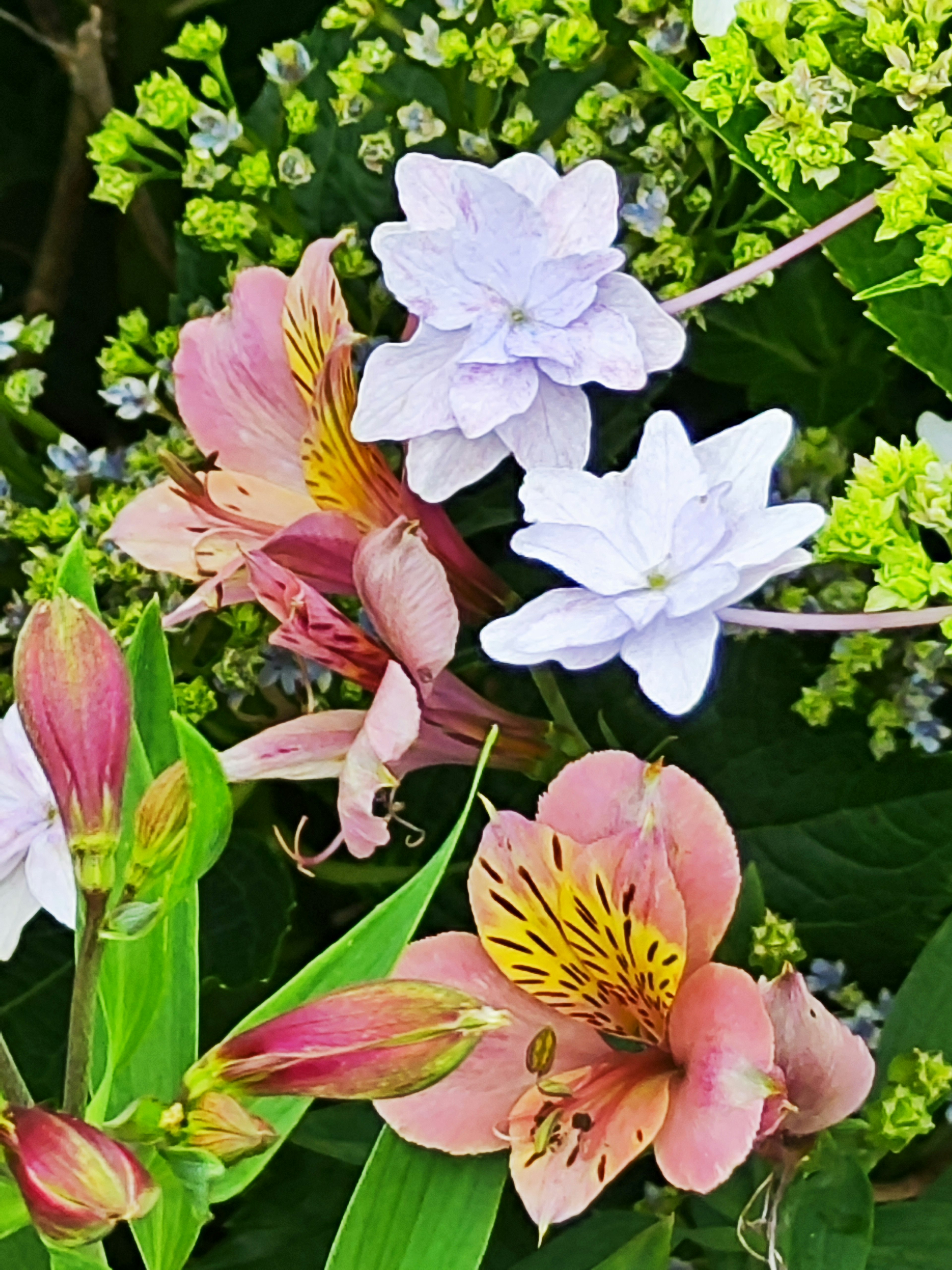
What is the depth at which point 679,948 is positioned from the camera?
0.34m

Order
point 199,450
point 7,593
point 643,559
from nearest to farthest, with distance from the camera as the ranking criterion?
point 643,559
point 199,450
point 7,593

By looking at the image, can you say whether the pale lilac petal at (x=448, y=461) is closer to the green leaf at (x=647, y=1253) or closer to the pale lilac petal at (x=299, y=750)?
the pale lilac petal at (x=299, y=750)

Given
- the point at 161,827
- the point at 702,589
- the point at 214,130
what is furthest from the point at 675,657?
the point at 214,130

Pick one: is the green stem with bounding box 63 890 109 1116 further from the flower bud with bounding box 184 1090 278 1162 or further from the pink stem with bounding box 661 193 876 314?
the pink stem with bounding box 661 193 876 314

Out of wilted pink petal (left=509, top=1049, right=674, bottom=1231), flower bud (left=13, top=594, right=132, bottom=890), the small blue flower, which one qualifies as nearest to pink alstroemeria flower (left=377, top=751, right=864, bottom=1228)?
wilted pink petal (left=509, top=1049, right=674, bottom=1231)

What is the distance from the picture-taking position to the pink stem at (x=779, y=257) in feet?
1.18

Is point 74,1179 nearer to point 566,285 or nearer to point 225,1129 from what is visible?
point 225,1129

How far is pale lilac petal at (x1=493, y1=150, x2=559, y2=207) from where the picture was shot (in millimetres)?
365

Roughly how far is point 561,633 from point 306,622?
2.4 inches

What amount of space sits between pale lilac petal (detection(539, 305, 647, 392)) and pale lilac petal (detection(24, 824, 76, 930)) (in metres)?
0.17

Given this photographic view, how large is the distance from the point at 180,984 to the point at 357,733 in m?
0.08

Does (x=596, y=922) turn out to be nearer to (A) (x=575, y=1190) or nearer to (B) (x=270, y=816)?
(A) (x=575, y=1190)

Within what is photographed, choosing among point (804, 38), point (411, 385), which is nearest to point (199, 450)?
point (411, 385)

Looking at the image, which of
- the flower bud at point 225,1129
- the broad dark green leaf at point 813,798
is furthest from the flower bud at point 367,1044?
the broad dark green leaf at point 813,798
